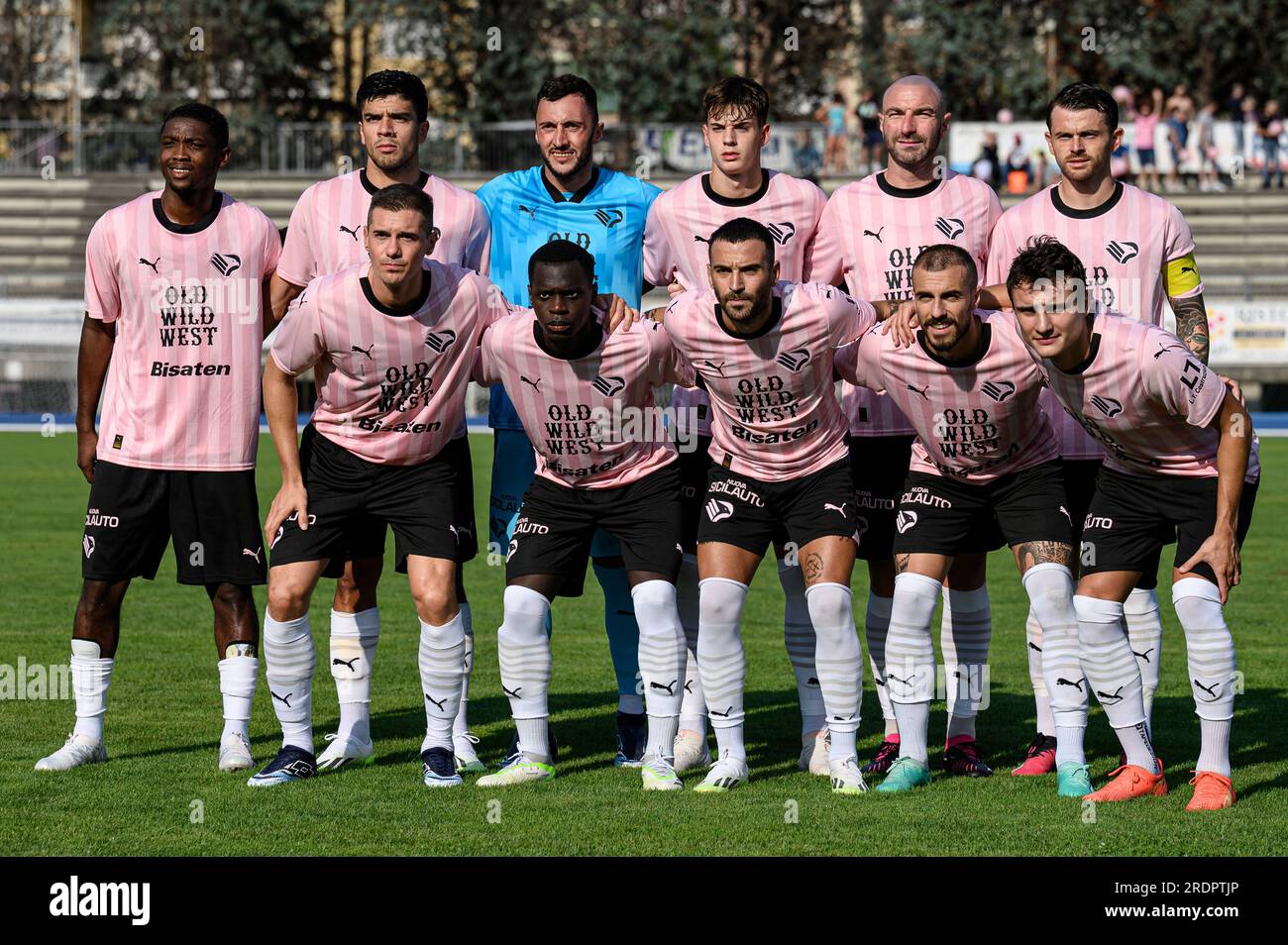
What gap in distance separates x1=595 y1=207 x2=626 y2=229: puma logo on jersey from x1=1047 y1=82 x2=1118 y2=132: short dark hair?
70.8 inches

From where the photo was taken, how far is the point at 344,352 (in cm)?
694

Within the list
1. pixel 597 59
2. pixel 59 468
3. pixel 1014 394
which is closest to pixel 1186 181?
pixel 597 59

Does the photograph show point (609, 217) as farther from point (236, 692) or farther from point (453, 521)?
point (236, 692)

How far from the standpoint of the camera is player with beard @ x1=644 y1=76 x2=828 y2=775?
7320mm

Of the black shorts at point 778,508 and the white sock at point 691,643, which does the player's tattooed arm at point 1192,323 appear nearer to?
the black shorts at point 778,508

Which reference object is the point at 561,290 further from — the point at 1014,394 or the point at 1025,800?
the point at 1025,800

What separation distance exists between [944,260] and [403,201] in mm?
2007

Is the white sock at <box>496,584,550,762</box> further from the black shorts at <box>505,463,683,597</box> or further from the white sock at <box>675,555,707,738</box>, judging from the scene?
the white sock at <box>675,555,707,738</box>

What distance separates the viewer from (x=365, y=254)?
7.39m

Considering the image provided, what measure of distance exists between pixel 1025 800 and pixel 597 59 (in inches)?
1453

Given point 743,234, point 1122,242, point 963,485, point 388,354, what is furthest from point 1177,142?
point 388,354

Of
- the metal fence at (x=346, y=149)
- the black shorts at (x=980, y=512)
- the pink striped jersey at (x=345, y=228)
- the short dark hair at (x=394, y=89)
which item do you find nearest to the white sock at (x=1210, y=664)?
the black shorts at (x=980, y=512)

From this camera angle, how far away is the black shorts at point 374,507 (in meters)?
7.03

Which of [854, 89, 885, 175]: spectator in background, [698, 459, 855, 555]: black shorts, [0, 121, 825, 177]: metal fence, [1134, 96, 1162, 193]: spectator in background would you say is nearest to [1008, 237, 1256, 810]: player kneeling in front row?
[698, 459, 855, 555]: black shorts
